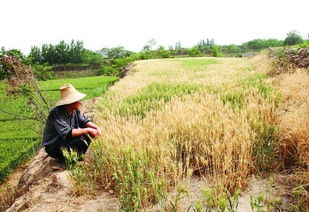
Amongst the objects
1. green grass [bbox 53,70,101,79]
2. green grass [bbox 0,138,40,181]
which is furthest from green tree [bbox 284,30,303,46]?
green grass [bbox 0,138,40,181]

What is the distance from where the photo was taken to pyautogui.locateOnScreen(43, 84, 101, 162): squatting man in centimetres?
376

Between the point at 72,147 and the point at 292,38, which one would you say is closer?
the point at 72,147

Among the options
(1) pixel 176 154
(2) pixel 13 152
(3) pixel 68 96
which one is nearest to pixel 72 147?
(3) pixel 68 96

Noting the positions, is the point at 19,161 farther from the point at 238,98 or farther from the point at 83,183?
the point at 238,98

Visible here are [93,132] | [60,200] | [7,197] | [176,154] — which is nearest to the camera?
[60,200]

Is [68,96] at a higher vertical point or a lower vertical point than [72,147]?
higher

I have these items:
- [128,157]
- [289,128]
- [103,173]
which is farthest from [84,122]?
[289,128]

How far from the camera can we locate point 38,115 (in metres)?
8.23

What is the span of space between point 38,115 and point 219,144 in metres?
6.50

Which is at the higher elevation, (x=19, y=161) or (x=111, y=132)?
(x=111, y=132)

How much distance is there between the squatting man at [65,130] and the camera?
3.76 metres

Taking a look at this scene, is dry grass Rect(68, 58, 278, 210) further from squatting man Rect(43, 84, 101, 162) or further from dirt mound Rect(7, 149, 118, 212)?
squatting man Rect(43, 84, 101, 162)

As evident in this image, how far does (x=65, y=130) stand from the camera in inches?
146

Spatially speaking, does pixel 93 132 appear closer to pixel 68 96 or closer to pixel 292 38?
pixel 68 96
